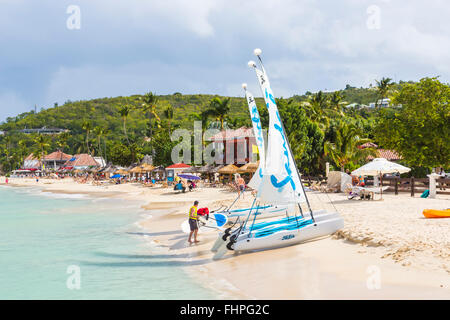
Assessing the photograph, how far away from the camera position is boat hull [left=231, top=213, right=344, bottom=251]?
11961 millimetres

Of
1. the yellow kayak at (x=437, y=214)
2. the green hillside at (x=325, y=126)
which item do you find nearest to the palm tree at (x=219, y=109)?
the green hillside at (x=325, y=126)

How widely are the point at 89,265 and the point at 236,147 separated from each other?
31284mm

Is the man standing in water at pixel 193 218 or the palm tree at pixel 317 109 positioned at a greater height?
the palm tree at pixel 317 109

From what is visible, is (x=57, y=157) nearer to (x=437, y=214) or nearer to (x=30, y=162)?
(x=30, y=162)

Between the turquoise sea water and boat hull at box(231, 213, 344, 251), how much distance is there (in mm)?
2231

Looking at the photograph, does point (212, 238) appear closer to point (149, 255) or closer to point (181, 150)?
point (149, 255)

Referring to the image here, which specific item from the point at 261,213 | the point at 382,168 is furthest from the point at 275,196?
the point at 382,168

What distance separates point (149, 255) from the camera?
13375 millimetres

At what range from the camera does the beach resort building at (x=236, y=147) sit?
41688 millimetres

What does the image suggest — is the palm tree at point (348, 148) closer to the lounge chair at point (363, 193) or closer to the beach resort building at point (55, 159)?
the lounge chair at point (363, 193)

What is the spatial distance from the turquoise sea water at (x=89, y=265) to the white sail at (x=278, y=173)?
12.3ft

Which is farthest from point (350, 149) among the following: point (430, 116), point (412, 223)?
point (412, 223)

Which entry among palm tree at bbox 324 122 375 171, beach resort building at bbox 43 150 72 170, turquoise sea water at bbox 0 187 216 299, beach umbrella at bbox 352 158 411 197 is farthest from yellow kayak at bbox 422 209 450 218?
beach resort building at bbox 43 150 72 170
